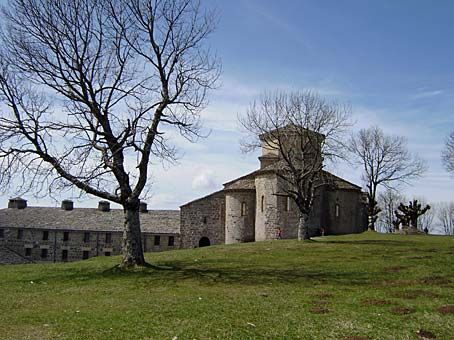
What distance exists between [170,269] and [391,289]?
8.92 meters

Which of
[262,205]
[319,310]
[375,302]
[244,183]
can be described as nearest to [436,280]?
[375,302]

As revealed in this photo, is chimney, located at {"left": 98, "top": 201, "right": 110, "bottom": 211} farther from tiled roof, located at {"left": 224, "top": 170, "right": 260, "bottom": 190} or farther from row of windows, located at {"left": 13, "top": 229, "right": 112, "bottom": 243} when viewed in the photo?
tiled roof, located at {"left": 224, "top": 170, "right": 260, "bottom": 190}

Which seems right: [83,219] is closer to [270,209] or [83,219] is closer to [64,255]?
[64,255]

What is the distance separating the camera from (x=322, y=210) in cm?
4500

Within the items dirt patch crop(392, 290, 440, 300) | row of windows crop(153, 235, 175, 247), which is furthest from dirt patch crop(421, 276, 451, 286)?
row of windows crop(153, 235, 175, 247)

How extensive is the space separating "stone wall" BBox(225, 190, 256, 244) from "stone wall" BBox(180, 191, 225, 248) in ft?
16.9

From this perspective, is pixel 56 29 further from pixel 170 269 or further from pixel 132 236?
pixel 170 269

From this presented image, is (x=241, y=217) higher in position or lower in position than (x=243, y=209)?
lower

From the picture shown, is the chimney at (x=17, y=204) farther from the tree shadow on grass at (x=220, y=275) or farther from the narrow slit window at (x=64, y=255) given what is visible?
the tree shadow on grass at (x=220, y=275)

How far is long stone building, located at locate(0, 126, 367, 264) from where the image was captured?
141ft

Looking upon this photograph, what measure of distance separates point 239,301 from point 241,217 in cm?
3414

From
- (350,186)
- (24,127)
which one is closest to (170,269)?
(24,127)

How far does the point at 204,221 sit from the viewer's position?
52.4 metres

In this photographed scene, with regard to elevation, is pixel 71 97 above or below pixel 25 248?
above
